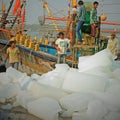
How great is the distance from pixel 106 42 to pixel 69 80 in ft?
19.9

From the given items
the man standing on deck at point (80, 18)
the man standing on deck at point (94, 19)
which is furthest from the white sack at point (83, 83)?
the man standing on deck at point (94, 19)

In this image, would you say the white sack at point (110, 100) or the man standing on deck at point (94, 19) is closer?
the white sack at point (110, 100)

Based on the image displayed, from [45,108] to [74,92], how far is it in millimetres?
694

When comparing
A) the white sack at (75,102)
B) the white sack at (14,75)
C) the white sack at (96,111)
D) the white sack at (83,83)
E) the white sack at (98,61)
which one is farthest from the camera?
the white sack at (14,75)

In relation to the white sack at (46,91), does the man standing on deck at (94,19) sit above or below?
above

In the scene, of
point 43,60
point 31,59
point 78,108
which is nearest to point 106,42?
point 43,60

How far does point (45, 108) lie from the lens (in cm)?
500

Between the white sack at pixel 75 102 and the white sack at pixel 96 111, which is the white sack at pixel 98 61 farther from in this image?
the white sack at pixel 96 111

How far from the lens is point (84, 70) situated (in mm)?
6164

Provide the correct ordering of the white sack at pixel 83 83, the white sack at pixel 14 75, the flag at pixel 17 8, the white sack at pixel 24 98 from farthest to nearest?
the flag at pixel 17 8 < the white sack at pixel 14 75 < the white sack at pixel 24 98 < the white sack at pixel 83 83

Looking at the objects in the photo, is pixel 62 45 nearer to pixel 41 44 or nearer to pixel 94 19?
pixel 94 19

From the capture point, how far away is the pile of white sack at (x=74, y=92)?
16.0ft

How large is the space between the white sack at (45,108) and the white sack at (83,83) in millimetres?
528

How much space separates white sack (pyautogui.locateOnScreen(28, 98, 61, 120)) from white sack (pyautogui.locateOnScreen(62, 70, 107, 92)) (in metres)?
0.53
